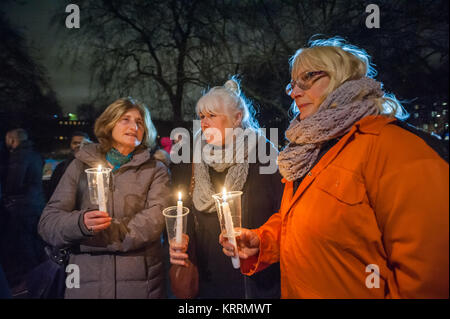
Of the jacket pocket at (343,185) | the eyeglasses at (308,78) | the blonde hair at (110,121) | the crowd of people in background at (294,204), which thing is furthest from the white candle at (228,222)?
the blonde hair at (110,121)

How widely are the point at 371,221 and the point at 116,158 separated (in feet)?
7.60

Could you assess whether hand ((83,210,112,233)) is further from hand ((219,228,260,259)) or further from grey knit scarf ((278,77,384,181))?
grey knit scarf ((278,77,384,181))

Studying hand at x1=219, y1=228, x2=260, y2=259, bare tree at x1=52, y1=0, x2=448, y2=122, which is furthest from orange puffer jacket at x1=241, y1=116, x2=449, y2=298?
bare tree at x1=52, y1=0, x2=448, y2=122

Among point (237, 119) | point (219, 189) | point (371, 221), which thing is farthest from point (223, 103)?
point (371, 221)

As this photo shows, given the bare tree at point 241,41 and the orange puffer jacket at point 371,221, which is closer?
the orange puffer jacket at point 371,221

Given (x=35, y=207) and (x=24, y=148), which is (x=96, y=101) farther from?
(x=35, y=207)

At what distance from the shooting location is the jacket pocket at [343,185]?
118 centimetres

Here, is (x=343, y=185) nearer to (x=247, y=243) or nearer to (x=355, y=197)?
(x=355, y=197)

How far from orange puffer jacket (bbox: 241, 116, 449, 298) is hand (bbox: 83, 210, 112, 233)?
134 cm

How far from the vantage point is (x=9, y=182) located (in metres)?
5.08

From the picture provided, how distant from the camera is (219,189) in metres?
2.49

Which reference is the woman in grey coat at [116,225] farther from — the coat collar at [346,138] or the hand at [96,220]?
the coat collar at [346,138]

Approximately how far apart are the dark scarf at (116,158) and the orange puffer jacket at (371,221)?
1779mm
